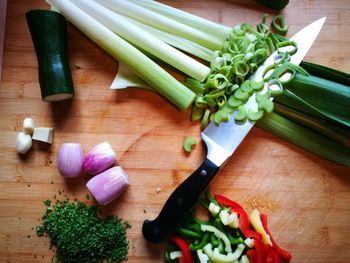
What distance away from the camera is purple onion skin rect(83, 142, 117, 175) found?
7.55 feet

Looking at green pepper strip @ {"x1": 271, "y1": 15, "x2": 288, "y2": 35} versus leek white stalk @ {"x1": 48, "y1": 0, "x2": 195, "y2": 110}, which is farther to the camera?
green pepper strip @ {"x1": 271, "y1": 15, "x2": 288, "y2": 35}

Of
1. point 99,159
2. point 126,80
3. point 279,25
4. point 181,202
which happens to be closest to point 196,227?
point 181,202

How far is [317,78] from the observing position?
90.8 inches

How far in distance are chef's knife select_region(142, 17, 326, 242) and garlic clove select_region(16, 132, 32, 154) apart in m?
0.77

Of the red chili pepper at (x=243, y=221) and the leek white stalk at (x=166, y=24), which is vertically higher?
the leek white stalk at (x=166, y=24)

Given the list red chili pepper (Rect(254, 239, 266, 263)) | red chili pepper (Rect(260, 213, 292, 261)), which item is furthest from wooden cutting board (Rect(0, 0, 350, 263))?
red chili pepper (Rect(254, 239, 266, 263))

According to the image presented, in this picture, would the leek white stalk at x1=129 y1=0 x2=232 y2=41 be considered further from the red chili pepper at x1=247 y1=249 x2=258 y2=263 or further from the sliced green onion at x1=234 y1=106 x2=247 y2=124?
the red chili pepper at x1=247 y1=249 x2=258 y2=263

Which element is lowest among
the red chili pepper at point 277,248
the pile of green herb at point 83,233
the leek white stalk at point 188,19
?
the pile of green herb at point 83,233

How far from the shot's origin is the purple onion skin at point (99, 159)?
90.6 inches

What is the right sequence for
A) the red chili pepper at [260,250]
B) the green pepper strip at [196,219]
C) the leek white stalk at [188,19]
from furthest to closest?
the leek white stalk at [188,19] → the green pepper strip at [196,219] → the red chili pepper at [260,250]

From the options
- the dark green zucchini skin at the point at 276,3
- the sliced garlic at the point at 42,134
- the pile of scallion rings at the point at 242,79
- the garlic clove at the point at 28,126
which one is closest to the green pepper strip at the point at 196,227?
the pile of scallion rings at the point at 242,79

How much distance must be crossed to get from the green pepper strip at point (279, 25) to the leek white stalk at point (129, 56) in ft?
2.12

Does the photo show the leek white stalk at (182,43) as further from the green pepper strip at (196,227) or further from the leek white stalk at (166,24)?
the green pepper strip at (196,227)

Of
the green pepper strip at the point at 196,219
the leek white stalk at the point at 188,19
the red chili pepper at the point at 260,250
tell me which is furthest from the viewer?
the leek white stalk at the point at 188,19
